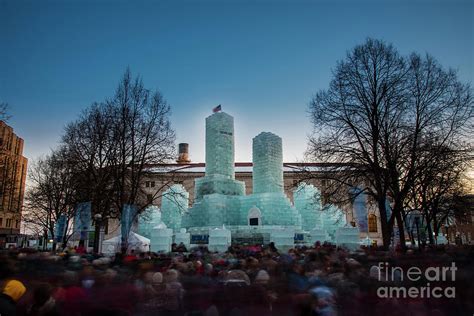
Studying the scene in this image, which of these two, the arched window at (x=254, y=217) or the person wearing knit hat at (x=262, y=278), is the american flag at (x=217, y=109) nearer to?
the arched window at (x=254, y=217)

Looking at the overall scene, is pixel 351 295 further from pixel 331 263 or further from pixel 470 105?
pixel 470 105

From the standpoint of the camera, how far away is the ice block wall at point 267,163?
37.9m

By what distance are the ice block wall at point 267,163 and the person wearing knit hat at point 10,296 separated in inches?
1279

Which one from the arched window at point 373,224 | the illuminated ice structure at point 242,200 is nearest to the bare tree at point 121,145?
the illuminated ice structure at point 242,200

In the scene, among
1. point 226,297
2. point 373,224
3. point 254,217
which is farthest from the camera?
point 373,224

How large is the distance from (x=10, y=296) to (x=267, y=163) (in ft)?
109

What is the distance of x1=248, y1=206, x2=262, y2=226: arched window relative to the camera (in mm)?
35500

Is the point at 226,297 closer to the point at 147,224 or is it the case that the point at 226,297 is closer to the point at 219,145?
the point at 219,145

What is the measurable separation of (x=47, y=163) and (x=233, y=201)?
739 inches

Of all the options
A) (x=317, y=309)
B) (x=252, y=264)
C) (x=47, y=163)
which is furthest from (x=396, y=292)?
(x=47, y=163)

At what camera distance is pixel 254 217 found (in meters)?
35.6

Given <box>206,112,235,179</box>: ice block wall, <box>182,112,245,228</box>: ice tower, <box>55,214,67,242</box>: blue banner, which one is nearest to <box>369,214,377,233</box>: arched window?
<box>182,112,245,228</box>: ice tower

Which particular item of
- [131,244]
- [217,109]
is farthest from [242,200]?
[131,244]

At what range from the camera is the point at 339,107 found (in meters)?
19.6
